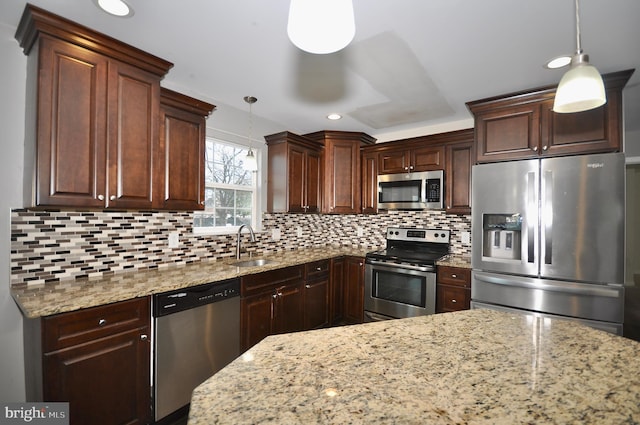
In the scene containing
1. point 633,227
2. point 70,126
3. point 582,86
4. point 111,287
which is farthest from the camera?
point 633,227

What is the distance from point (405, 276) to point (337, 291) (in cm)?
85

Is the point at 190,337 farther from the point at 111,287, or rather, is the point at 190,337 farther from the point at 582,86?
the point at 582,86

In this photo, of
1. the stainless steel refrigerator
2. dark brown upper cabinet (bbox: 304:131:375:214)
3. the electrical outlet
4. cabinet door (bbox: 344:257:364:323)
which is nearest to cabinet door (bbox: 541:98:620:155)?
the stainless steel refrigerator

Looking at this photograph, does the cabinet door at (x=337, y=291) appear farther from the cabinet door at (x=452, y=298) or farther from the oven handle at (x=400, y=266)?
the cabinet door at (x=452, y=298)

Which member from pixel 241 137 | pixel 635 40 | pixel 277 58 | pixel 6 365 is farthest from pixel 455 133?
pixel 6 365

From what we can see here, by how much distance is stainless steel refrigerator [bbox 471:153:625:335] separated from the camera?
2.09 meters

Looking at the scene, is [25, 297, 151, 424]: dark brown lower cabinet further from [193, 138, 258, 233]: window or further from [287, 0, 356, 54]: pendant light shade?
[287, 0, 356, 54]: pendant light shade

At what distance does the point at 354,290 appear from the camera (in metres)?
3.44

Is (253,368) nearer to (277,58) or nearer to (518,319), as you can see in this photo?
(518,319)

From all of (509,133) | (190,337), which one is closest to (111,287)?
(190,337)

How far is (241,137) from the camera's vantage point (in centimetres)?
312

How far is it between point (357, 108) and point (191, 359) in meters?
2.60

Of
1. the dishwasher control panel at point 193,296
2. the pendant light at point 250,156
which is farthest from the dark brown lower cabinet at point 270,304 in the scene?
the pendant light at point 250,156

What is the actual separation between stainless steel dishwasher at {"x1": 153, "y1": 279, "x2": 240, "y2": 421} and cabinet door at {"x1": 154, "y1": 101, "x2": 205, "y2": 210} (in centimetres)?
70
